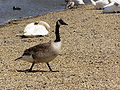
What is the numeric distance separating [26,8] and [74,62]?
17.3m

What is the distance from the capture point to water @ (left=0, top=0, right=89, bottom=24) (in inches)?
974

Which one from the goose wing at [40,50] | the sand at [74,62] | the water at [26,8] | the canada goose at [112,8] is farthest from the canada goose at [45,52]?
the water at [26,8]

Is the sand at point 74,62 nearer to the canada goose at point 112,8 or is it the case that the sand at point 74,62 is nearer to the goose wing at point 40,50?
the goose wing at point 40,50

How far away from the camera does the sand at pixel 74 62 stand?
8.32m

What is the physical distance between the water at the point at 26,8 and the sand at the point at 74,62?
7493 mm

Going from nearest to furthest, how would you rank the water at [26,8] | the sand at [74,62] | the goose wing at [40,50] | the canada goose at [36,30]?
1. the sand at [74,62]
2. the goose wing at [40,50]
3. the canada goose at [36,30]
4. the water at [26,8]

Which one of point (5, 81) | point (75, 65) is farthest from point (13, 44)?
point (5, 81)

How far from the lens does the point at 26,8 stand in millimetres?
27547

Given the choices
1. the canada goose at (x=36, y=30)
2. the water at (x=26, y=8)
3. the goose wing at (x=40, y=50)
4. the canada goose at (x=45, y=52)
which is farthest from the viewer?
the water at (x=26, y=8)

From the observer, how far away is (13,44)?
13.7 meters

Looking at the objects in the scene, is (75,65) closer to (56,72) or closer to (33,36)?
(56,72)

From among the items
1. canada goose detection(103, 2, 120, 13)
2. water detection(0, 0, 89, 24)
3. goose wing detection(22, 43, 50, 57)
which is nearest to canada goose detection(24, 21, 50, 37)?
goose wing detection(22, 43, 50, 57)

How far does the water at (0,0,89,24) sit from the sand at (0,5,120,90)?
749 centimetres

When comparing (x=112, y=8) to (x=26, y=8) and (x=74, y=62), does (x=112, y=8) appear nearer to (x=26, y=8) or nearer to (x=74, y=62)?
(x=26, y=8)
